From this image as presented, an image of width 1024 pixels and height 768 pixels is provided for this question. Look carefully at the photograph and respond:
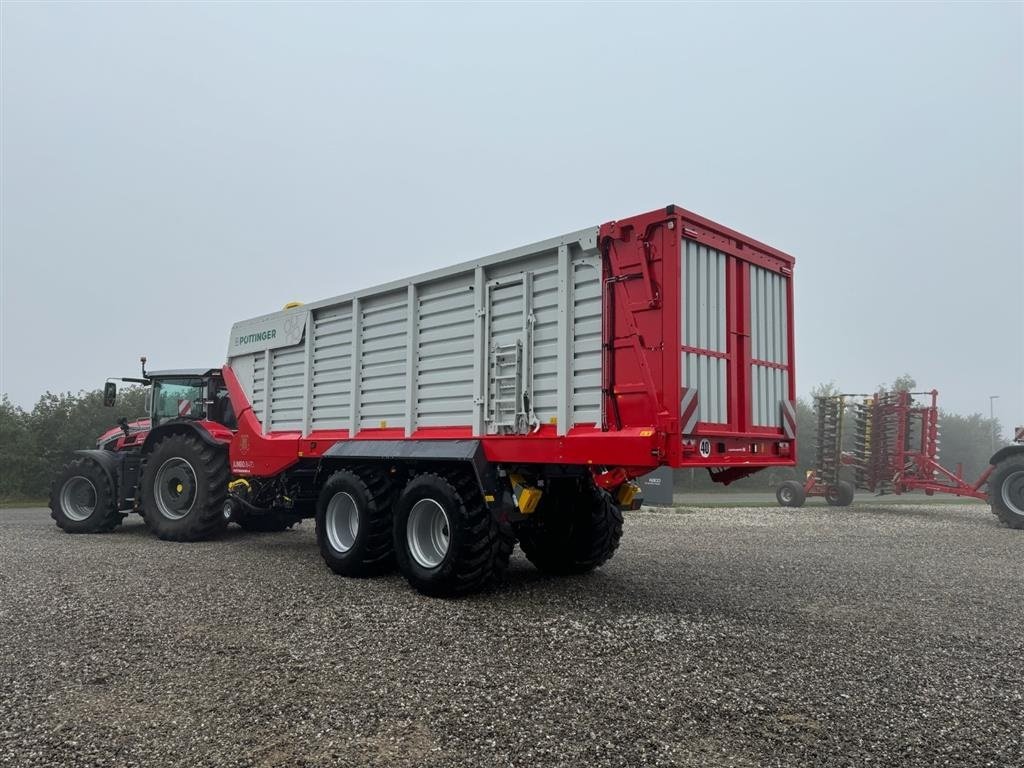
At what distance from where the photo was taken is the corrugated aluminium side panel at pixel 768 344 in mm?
6918

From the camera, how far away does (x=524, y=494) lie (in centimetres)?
673

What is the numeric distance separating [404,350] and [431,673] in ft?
13.1

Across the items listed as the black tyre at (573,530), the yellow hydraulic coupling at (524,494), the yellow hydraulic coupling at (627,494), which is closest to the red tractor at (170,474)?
Answer: the black tyre at (573,530)

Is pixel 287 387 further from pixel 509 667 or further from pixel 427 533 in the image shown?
pixel 509 667

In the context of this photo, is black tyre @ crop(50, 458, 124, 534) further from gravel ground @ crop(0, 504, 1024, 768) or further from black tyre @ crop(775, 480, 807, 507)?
black tyre @ crop(775, 480, 807, 507)

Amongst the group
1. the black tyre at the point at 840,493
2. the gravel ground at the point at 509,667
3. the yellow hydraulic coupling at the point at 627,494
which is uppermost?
the yellow hydraulic coupling at the point at 627,494

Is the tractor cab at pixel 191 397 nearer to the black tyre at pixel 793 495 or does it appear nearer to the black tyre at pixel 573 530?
the black tyre at pixel 573 530

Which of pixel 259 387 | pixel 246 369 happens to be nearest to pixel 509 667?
pixel 259 387

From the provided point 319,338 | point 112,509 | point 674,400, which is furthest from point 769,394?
point 112,509

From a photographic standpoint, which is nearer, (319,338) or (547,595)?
(547,595)

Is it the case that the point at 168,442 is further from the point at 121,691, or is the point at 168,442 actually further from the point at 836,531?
the point at 836,531

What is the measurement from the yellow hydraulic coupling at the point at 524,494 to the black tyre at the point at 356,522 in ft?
5.26

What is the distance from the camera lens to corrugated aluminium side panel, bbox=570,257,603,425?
629cm

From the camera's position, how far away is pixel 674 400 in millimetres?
5793
